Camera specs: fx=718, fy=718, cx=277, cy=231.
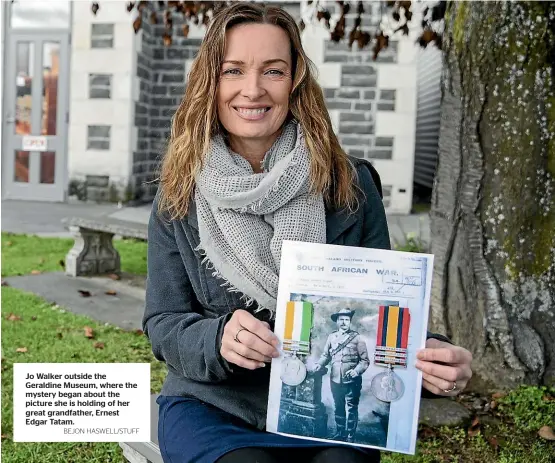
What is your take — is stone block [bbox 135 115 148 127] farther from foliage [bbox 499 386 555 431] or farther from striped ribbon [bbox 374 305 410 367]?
striped ribbon [bbox 374 305 410 367]

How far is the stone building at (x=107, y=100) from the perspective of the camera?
8.20 m

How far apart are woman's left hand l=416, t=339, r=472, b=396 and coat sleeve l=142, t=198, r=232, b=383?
358mm

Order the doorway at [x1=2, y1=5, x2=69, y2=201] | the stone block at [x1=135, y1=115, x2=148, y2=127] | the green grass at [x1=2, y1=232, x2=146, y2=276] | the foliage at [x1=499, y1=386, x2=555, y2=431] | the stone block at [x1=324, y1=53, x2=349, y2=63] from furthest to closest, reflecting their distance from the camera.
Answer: the stone block at [x1=135, y1=115, x2=148, y2=127], the doorway at [x1=2, y1=5, x2=69, y2=201], the stone block at [x1=324, y1=53, x2=349, y2=63], the green grass at [x1=2, y1=232, x2=146, y2=276], the foliage at [x1=499, y1=386, x2=555, y2=431]

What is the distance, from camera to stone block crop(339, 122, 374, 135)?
27.2 feet

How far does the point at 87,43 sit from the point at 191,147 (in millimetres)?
7434

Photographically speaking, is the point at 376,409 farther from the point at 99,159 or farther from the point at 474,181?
the point at 99,159

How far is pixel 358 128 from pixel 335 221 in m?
6.93

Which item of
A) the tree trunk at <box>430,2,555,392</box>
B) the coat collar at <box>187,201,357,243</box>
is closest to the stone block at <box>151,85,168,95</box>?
the tree trunk at <box>430,2,555,392</box>

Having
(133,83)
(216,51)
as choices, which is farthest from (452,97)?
(133,83)

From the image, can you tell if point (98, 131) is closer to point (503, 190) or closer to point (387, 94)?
point (387, 94)

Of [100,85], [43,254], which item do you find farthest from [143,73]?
[43,254]

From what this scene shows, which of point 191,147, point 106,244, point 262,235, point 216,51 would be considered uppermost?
Result: point 216,51

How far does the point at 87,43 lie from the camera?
8.38 meters

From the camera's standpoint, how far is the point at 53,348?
3516 mm
